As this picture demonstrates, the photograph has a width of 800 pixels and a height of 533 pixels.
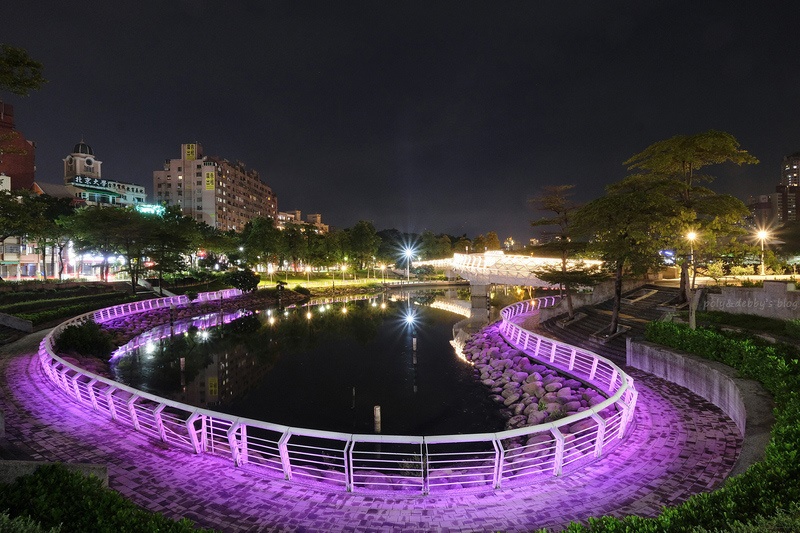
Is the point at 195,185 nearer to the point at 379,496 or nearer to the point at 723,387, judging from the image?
the point at 379,496

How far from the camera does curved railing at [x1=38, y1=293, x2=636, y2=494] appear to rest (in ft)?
27.6

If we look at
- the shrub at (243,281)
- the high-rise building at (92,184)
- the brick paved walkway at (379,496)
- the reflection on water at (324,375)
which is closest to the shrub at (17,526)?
the brick paved walkway at (379,496)

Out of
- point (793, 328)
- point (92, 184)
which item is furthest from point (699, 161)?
point (92, 184)

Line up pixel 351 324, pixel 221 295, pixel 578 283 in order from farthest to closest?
pixel 221 295, pixel 351 324, pixel 578 283

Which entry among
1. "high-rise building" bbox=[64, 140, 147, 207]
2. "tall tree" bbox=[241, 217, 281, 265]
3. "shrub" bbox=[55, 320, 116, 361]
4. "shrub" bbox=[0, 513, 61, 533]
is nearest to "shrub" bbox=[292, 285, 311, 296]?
"tall tree" bbox=[241, 217, 281, 265]

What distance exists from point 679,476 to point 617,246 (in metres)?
14.1

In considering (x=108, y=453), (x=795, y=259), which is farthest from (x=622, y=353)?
(x=795, y=259)

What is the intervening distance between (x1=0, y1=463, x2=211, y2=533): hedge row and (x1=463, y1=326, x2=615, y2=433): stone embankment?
38.2ft

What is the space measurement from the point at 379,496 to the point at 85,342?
2367 cm

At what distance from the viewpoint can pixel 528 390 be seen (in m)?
17.0

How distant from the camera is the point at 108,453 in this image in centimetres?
968

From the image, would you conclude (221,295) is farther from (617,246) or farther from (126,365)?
(617,246)

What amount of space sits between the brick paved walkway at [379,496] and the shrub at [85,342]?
1248 centimetres

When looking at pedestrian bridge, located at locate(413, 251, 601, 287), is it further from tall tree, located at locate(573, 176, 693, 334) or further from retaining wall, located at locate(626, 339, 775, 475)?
retaining wall, located at locate(626, 339, 775, 475)
